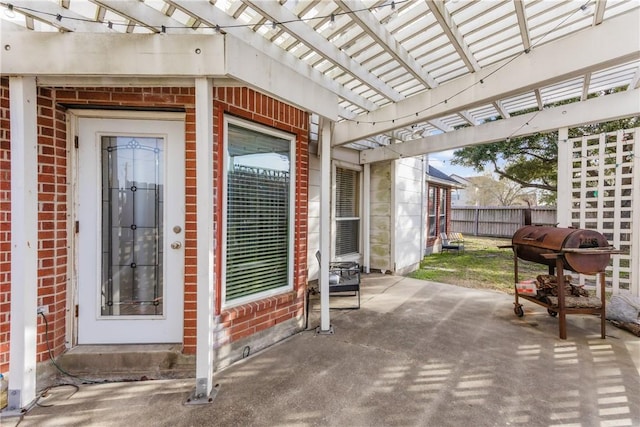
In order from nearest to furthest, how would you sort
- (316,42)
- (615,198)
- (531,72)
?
1. (316,42)
2. (531,72)
3. (615,198)

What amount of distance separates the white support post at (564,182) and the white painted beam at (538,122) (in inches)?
Result: 9.3

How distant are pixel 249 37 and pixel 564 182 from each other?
4.50 m

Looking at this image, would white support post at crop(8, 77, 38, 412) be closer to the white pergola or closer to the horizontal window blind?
the white pergola

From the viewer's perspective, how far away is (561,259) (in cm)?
312

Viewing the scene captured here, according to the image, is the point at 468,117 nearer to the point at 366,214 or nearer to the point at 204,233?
the point at 366,214

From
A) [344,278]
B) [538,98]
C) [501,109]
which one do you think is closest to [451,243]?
[501,109]

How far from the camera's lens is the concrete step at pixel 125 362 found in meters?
2.27

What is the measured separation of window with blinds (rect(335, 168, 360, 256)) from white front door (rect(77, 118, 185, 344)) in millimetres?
3610

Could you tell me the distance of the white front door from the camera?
240 cm

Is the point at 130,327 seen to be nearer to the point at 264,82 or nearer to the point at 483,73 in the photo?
the point at 264,82

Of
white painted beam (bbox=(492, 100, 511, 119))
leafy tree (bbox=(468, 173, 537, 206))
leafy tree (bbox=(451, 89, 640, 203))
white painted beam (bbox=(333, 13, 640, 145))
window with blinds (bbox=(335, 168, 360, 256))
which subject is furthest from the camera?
leafy tree (bbox=(468, 173, 537, 206))

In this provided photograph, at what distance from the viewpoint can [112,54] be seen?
1.91 m

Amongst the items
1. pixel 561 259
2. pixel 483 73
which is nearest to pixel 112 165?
pixel 483 73

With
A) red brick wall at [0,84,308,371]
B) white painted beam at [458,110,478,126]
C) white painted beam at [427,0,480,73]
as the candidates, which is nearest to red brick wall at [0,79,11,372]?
red brick wall at [0,84,308,371]
